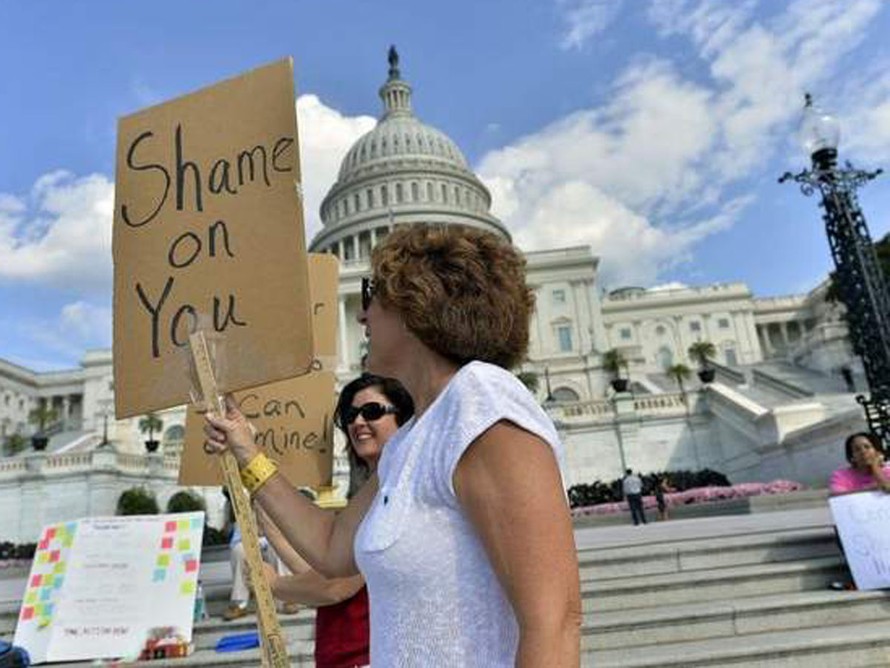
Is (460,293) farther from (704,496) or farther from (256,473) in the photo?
(704,496)

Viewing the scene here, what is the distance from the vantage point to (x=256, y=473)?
207 cm

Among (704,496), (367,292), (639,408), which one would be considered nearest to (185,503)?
(704,496)

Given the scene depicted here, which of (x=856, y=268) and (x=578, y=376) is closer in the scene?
(x=856, y=268)

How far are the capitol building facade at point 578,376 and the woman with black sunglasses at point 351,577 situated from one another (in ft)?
34.2

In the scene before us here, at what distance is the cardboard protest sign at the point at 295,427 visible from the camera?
3.68 m

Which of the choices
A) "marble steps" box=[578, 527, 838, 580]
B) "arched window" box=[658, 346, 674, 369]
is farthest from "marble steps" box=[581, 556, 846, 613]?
"arched window" box=[658, 346, 674, 369]

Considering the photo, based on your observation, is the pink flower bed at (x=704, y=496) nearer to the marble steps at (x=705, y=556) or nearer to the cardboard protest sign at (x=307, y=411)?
the marble steps at (x=705, y=556)

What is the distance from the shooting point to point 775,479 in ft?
84.7

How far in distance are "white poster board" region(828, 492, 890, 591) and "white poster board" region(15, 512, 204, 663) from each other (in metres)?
5.43

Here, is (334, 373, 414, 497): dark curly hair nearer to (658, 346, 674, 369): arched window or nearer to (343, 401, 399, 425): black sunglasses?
(343, 401, 399, 425): black sunglasses

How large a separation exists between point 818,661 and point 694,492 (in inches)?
656

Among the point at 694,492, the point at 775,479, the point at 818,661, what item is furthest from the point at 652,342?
the point at 818,661

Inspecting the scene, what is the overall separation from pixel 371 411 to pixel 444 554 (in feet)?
5.43

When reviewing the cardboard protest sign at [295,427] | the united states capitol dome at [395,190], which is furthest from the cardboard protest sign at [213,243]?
the united states capitol dome at [395,190]
